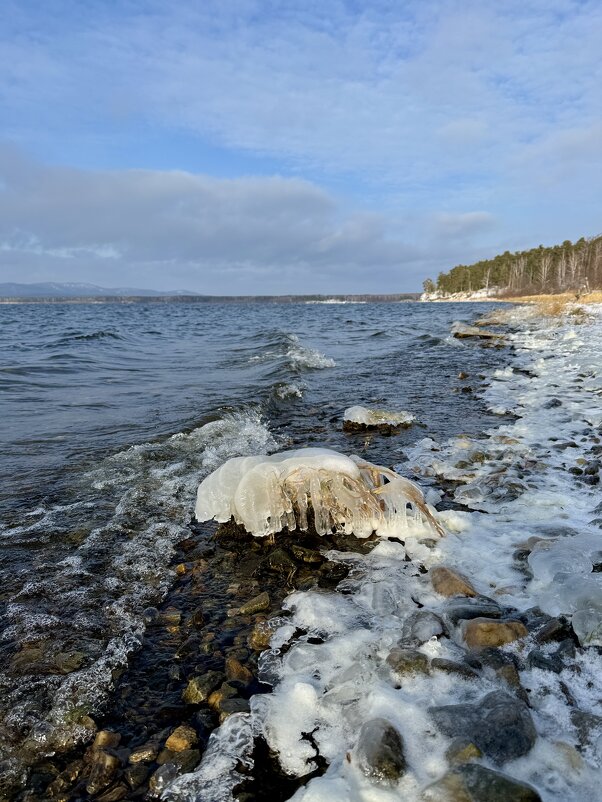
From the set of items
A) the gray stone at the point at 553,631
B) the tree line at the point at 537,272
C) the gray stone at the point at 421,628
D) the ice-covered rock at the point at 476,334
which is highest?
the tree line at the point at 537,272

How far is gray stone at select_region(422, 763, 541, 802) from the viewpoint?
185cm

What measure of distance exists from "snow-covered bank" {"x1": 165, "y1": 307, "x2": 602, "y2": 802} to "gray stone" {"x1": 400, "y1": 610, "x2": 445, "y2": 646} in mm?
15

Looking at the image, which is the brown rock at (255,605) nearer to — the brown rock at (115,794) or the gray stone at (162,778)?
the gray stone at (162,778)

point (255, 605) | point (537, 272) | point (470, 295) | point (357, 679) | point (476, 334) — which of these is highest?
point (537, 272)

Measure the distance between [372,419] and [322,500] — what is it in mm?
4170

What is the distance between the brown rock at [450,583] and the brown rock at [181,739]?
→ 202cm

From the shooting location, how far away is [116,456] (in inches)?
279

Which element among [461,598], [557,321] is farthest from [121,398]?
[557,321]

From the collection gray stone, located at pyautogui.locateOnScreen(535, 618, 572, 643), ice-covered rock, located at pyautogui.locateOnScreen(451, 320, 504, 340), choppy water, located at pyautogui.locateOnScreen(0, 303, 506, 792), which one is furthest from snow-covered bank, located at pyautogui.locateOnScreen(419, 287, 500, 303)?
gray stone, located at pyautogui.locateOnScreen(535, 618, 572, 643)

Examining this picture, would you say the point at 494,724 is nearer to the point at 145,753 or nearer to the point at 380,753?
the point at 380,753

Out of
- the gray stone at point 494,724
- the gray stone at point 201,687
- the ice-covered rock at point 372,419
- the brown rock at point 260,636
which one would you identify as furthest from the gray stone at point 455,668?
the ice-covered rock at point 372,419

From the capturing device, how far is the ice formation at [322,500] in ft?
15.3

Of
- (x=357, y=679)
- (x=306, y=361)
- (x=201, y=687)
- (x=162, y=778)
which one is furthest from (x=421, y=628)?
(x=306, y=361)

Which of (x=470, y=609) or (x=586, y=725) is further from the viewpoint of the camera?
(x=470, y=609)
